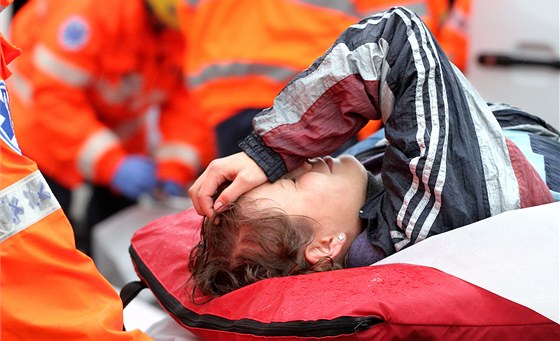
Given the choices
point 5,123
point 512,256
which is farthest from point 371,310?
point 5,123

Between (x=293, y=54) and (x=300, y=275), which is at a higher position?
(x=293, y=54)

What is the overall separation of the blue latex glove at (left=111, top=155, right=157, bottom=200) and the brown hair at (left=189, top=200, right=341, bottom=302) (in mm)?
1684

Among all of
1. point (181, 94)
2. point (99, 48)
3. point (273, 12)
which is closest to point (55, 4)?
point (99, 48)

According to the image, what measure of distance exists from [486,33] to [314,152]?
Result: 4.14ft

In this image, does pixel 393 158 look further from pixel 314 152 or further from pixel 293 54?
pixel 293 54

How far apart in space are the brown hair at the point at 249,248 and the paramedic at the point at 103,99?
151 cm

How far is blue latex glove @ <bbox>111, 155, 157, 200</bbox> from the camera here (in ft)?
9.94

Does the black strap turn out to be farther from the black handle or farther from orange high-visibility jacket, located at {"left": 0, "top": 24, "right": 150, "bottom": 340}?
the black handle

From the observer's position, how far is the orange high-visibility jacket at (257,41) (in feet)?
7.47

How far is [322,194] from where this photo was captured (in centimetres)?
137

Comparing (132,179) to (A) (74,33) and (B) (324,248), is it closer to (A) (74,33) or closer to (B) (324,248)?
(A) (74,33)

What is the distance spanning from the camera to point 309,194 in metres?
1.37

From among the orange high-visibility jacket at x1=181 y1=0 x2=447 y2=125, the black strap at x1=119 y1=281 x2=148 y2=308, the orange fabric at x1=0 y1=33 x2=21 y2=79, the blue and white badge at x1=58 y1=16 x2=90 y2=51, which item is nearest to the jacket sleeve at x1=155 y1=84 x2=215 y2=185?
the blue and white badge at x1=58 y1=16 x2=90 y2=51

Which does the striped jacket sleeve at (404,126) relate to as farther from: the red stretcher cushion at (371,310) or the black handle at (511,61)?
the black handle at (511,61)
